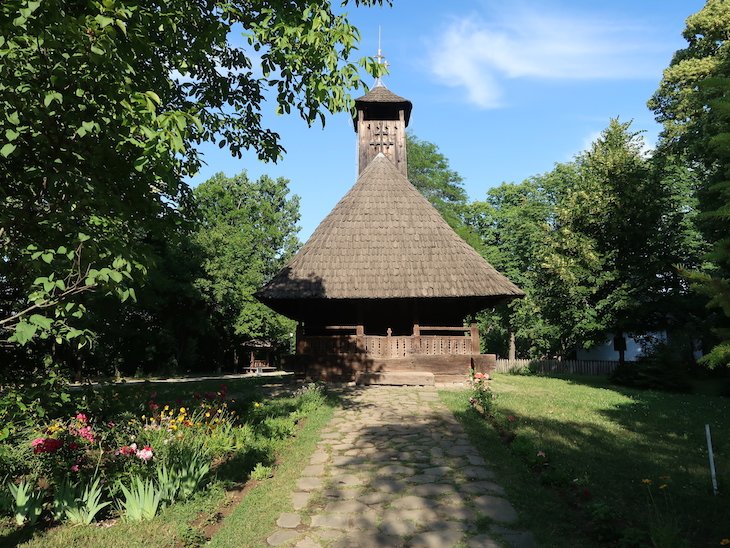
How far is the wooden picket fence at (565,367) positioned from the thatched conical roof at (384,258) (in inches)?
563

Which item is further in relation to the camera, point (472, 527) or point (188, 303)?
point (188, 303)

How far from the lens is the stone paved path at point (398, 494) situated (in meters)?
3.67

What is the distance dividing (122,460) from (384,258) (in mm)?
8783

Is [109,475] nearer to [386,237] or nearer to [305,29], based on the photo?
[305,29]

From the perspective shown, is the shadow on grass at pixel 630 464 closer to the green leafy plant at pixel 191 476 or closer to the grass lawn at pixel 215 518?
the grass lawn at pixel 215 518

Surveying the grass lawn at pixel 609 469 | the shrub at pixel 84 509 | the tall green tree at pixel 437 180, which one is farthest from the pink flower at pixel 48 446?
the tall green tree at pixel 437 180

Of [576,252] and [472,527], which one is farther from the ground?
[576,252]

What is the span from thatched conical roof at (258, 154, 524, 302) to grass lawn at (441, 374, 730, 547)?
3.03 metres

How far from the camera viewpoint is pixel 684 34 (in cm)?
1995

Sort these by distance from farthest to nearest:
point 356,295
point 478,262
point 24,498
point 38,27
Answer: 1. point 478,262
2. point 356,295
3. point 24,498
4. point 38,27

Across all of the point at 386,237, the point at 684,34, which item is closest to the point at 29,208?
the point at 386,237

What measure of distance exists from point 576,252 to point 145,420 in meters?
17.1

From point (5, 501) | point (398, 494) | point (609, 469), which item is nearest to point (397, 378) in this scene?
point (609, 469)

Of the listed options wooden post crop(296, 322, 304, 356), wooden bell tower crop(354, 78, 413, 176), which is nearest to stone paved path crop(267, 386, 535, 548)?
wooden post crop(296, 322, 304, 356)
